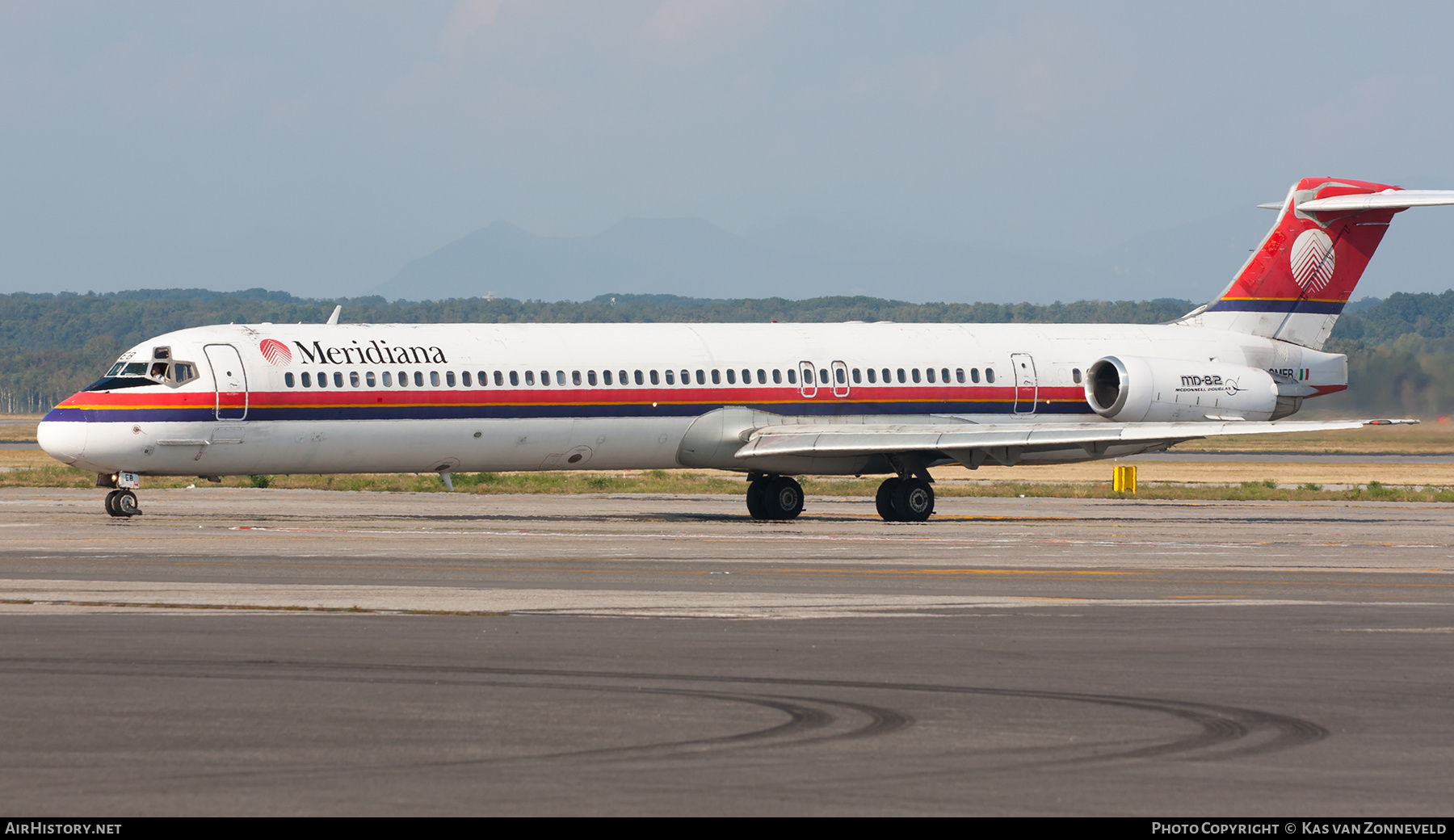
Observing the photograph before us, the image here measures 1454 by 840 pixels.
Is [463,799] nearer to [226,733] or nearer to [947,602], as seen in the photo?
[226,733]

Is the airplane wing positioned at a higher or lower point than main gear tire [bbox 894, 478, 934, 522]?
higher

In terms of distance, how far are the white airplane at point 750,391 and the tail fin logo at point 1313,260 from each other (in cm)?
6

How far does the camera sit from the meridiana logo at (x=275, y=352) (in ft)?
106

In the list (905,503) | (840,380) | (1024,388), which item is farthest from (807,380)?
(1024,388)

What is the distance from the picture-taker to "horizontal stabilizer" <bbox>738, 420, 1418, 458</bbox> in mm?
35062

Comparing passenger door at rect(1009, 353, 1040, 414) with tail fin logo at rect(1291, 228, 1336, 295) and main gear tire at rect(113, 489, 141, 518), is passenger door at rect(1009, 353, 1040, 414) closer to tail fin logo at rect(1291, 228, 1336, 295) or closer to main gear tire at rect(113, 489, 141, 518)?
tail fin logo at rect(1291, 228, 1336, 295)

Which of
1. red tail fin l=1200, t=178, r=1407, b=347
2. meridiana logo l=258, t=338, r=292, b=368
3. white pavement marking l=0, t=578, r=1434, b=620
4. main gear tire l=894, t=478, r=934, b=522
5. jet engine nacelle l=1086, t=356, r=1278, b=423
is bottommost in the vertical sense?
main gear tire l=894, t=478, r=934, b=522

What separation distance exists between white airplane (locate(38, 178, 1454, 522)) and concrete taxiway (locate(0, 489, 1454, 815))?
526cm

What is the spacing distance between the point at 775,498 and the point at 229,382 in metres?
11.7

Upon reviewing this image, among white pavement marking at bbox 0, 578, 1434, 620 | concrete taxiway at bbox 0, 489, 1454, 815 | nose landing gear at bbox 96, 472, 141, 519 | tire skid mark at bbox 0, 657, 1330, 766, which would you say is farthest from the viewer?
nose landing gear at bbox 96, 472, 141, 519

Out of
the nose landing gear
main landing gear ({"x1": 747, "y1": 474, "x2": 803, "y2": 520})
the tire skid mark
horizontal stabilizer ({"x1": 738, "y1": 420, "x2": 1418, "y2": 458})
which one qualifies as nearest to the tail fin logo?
horizontal stabilizer ({"x1": 738, "y1": 420, "x2": 1418, "y2": 458})

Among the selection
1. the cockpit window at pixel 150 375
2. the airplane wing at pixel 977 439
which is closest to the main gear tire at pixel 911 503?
the airplane wing at pixel 977 439

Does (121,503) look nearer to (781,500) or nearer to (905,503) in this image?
(781,500)
